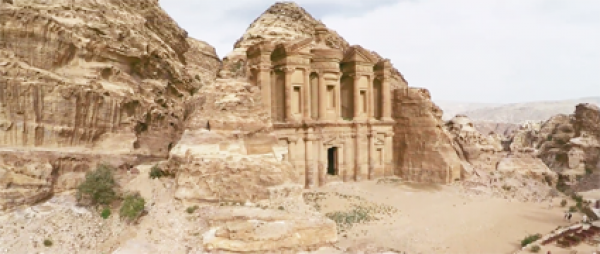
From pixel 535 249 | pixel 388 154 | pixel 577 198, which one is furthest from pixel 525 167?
pixel 535 249

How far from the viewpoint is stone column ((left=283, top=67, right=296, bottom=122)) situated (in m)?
24.8

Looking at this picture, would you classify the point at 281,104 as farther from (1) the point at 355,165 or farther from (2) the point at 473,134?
(2) the point at 473,134

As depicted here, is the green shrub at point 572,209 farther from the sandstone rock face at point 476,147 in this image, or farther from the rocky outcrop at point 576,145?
the rocky outcrop at point 576,145

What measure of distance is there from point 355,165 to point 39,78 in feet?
62.8

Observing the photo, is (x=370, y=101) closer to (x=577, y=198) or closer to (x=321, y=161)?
(x=321, y=161)

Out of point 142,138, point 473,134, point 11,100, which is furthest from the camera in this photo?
point 473,134

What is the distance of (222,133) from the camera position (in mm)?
17328

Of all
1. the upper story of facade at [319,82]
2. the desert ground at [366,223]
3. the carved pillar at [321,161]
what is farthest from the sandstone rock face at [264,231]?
the carved pillar at [321,161]

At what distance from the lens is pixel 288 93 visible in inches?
983

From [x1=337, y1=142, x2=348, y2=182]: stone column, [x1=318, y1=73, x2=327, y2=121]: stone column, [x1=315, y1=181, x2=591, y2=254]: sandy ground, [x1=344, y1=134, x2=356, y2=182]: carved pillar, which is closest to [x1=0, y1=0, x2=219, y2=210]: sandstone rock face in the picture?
[x1=318, y1=73, x2=327, y2=121]: stone column

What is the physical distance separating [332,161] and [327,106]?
4.07 m

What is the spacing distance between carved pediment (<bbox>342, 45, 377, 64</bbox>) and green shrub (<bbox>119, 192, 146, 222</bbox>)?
1714cm

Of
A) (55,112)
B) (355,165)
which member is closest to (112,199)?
(55,112)

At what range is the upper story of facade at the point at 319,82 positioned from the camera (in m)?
24.8
